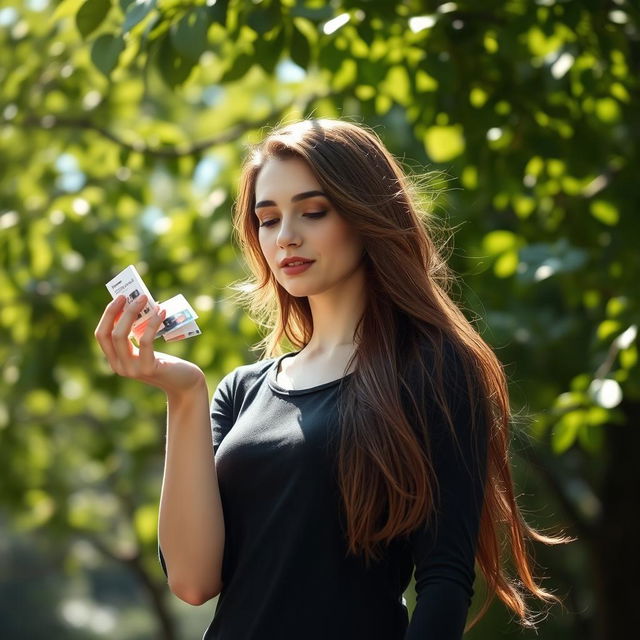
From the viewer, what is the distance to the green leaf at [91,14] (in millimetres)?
3750

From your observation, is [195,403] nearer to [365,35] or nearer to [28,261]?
[365,35]

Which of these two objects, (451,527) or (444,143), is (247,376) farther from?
(444,143)

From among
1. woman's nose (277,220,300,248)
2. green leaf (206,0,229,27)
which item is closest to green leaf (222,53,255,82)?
green leaf (206,0,229,27)

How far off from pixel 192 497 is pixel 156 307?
399 millimetres

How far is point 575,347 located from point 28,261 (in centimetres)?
274

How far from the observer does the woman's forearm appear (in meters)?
2.61

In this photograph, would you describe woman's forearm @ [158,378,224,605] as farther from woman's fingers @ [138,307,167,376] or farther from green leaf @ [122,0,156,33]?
green leaf @ [122,0,156,33]

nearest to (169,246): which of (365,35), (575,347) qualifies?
(575,347)

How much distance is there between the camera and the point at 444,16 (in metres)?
4.57

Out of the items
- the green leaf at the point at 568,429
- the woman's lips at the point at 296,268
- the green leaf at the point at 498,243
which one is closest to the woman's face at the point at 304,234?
the woman's lips at the point at 296,268

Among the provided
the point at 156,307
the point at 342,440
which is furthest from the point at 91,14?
the point at 342,440

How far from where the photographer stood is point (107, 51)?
157 inches

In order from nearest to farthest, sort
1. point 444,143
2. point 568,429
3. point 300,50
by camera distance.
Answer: point 300,50 → point 568,429 → point 444,143

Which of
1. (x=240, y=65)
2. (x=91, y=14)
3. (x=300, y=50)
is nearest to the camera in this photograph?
(x=91, y=14)
